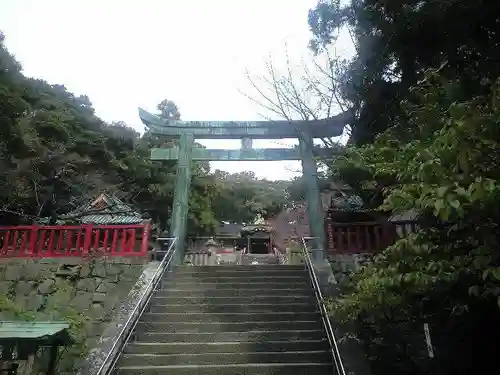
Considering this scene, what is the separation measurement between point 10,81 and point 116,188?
9.88 m

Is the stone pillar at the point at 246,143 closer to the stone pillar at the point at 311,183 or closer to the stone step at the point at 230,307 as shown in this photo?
the stone pillar at the point at 311,183

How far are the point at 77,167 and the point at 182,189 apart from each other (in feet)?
27.6

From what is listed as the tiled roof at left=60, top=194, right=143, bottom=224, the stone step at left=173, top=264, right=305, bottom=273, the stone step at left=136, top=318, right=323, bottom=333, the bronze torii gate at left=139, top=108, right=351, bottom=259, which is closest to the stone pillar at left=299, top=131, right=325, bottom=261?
the bronze torii gate at left=139, top=108, right=351, bottom=259

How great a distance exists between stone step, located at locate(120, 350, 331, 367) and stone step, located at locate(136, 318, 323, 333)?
71cm

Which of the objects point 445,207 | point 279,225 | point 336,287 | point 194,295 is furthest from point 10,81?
point 279,225

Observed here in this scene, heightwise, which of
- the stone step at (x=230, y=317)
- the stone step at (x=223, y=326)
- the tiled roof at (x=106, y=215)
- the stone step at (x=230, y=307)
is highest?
the tiled roof at (x=106, y=215)

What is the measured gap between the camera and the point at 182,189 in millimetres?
10836

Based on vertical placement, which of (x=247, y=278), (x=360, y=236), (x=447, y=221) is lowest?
(x=247, y=278)

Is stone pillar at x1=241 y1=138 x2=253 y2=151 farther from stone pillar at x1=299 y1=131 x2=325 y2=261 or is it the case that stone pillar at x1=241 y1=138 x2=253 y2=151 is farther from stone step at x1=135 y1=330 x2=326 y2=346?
stone step at x1=135 y1=330 x2=326 y2=346

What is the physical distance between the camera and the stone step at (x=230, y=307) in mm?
7086

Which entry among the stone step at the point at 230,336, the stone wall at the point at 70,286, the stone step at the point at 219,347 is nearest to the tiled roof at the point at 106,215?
the stone wall at the point at 70,286

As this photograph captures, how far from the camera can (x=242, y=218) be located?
3241 centimetres

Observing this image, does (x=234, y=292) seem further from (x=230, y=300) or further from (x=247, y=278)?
(x=247, y=278)

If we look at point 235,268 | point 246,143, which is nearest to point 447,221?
point 235,268
